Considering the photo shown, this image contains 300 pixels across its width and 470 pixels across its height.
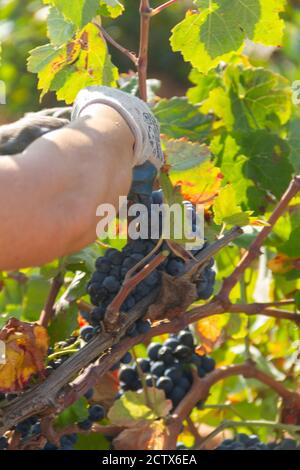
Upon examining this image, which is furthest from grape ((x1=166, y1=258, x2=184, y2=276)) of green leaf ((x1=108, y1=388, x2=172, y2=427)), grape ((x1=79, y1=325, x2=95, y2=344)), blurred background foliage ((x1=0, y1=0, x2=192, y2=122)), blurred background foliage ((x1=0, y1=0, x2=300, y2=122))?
blurred background foliage ((x1=0, y1=0, x2=192, y2=122))

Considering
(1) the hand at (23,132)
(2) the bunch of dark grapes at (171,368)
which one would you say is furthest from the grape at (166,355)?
(1) the hand at (23,132)

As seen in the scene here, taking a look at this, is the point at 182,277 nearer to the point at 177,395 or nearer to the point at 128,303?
the point at 128,303

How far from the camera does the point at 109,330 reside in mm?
939

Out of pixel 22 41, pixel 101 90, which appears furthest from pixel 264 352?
pixel 22 41

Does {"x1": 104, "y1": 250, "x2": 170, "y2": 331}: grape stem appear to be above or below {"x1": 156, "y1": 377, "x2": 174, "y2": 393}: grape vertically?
above

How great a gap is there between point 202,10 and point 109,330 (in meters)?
0.40

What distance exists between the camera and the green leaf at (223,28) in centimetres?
106

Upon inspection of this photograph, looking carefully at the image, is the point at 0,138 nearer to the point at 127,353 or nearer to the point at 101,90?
the point at 101,90

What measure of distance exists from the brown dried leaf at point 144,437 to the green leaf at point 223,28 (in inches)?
17.2

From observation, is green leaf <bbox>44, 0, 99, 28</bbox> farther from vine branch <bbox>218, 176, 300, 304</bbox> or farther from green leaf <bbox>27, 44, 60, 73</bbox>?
vine branch <bbox>218, 176, 300, 304</bbox>

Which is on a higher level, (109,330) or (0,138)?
(0,138)

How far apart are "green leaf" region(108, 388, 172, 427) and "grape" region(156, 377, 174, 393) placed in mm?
31

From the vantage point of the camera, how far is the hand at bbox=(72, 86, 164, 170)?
33.3 inches

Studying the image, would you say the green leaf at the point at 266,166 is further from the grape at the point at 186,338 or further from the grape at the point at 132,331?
the grape at the point at 132,331
